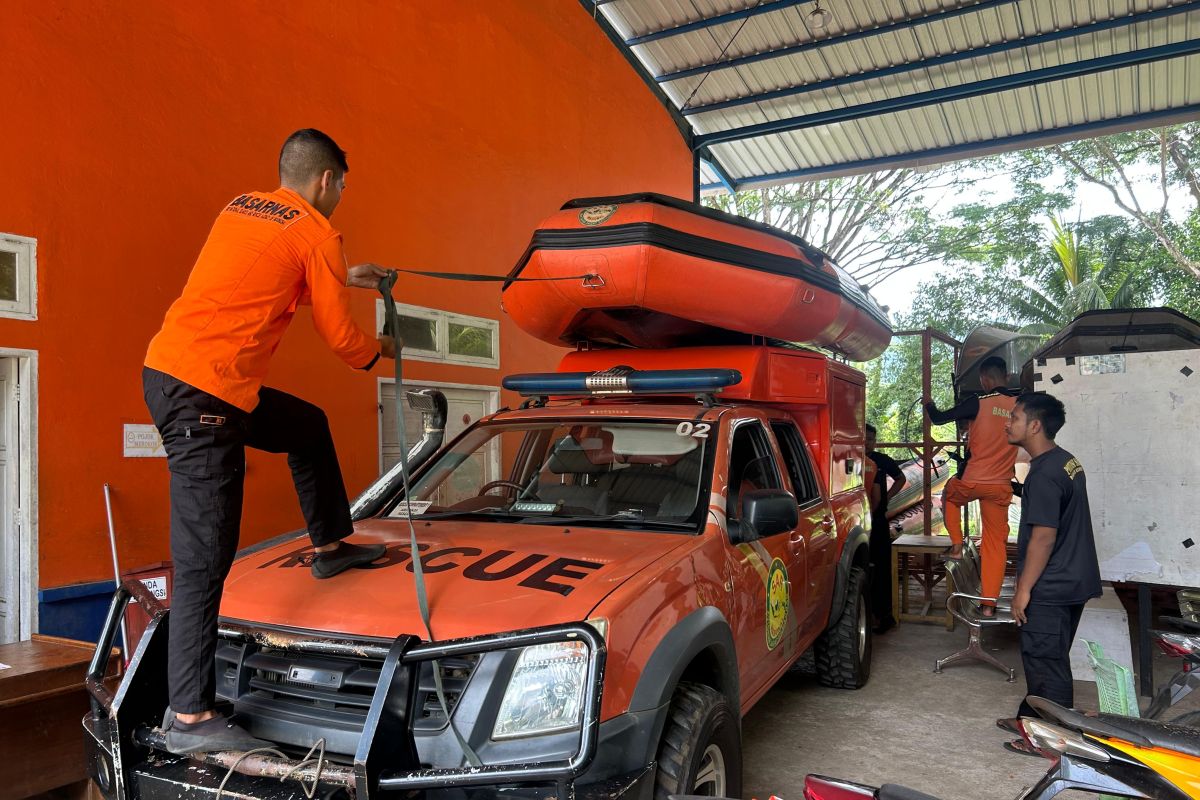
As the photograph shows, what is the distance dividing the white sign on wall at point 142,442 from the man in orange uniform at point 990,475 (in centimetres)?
573

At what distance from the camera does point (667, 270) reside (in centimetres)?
407

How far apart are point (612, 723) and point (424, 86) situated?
625 cm

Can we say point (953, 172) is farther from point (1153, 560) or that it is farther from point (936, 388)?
point (1153, 560)

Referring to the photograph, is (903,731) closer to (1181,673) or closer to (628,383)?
(1181,673)

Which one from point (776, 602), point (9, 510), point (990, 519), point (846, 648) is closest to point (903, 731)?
point (846, 648)

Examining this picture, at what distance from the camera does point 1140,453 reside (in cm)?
534

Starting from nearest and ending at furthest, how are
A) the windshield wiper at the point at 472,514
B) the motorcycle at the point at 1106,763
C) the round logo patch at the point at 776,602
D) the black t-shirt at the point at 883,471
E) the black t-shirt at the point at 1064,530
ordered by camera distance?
the motorcycle at the point at 1106,763, the windshield wiper at the point at 472,514, the round logo patch at the point at 776,602, the black t-shirt at the point at 1064,530, the black t-shirt at the point at 883,471

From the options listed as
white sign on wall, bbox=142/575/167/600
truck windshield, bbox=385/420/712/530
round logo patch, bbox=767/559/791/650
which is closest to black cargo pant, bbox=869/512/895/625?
round logo patch, bbox=767/559/791/650

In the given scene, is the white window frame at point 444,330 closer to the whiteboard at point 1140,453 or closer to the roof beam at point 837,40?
the whiteboard at point 1140,453

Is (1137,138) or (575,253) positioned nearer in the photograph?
(575,253)

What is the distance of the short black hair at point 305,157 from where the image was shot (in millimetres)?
2752

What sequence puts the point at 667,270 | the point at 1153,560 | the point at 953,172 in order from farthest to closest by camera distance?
the point at 953,172 → the point at 1153,560 → the point at 667,270

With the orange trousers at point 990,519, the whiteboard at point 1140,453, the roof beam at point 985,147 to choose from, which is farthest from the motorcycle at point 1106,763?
the roof beam at point 985,147

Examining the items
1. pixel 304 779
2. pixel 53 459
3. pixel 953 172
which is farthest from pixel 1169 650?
pixel 953 172
